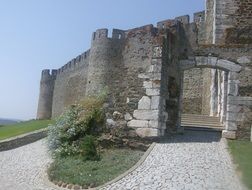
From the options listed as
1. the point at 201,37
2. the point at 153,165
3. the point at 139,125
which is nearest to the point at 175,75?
the point at 139,125

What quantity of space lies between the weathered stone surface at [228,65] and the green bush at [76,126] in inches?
155

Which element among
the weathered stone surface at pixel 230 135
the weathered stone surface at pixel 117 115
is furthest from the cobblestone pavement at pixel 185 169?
the weathered stone surface at pixel 117 115

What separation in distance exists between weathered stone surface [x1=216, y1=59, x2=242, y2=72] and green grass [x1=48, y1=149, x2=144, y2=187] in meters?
4.14

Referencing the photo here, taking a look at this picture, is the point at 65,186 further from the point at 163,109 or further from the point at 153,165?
the point at 163,109

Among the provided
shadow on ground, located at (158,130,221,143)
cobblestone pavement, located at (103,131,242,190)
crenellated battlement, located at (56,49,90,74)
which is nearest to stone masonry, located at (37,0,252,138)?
shadow on ground, located at (158,130,221,143)

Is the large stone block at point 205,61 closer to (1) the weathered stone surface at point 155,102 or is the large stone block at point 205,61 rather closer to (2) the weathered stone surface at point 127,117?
(1) the weathered stone surface at point 155,102

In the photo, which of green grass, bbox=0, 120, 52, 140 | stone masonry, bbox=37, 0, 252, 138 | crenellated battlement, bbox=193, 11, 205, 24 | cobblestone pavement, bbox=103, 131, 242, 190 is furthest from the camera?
crenellated battlement, bbox=193, 11, 205, 24

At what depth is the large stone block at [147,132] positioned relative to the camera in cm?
1298

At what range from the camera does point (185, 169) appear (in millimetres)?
9852

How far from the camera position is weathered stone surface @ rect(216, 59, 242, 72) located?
13844 mm

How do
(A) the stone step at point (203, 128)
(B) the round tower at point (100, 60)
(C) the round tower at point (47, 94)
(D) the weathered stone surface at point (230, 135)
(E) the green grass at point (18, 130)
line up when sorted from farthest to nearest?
(C) the round tower at point (47, 94) → (B) the round tower at point (100, 60) → (E) the green grass at point (18, 130) → (A) the stone step at point (203, 128) → (D) the weathered stone surface at point (230, 135)

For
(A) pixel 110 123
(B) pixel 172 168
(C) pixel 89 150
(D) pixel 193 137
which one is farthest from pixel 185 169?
(A) pixel 110 123

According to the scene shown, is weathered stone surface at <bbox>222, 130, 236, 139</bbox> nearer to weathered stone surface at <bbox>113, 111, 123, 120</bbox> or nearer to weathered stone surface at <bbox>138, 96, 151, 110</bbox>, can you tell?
weathered stone surface at <bbox>138, 96, 151, 110</bbox>

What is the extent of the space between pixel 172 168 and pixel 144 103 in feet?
12.1
